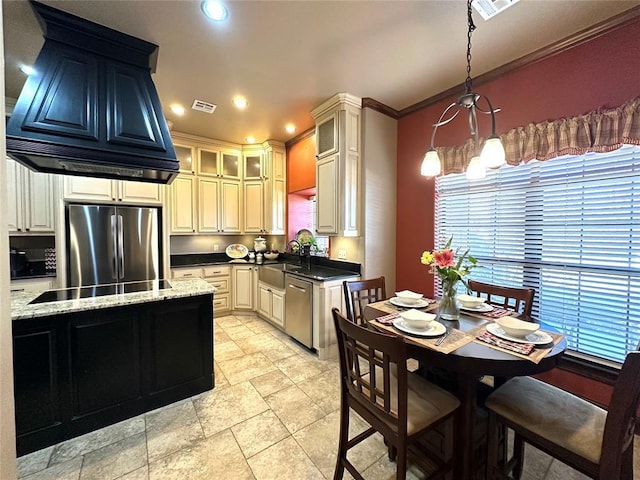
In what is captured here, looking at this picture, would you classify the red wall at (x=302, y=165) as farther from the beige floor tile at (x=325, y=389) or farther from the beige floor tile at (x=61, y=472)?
the beige floor tile at (x=61, y=472)

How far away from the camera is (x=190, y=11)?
71.8 inches

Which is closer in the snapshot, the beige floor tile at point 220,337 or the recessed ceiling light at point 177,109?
the recessed ceiling light at point 177,109

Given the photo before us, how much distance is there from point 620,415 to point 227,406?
235cm

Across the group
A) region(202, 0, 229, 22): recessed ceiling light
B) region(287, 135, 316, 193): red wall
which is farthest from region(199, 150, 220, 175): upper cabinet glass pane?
region(202, 0, 229, 22): recessed ceiling light

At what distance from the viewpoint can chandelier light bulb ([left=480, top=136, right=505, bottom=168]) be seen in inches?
59.2

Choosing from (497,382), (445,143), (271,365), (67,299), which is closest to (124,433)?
(67,299)

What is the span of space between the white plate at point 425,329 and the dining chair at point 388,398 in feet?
0.72

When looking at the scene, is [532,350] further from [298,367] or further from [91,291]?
[91,291]

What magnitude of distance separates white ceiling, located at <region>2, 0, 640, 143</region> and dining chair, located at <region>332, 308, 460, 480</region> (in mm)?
2040

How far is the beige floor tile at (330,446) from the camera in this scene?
5.40 ft

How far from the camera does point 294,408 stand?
2.15 metres

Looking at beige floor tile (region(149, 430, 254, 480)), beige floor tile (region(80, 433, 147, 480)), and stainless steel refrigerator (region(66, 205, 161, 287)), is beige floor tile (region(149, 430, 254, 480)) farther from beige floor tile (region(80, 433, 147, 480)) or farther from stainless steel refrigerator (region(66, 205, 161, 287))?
stainless steel refrigerator (region(66, 205, 161, 287))

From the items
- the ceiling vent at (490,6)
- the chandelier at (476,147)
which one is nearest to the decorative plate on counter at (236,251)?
the chandelier at (476,147)

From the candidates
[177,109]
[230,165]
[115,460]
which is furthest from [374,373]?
[230,165]
